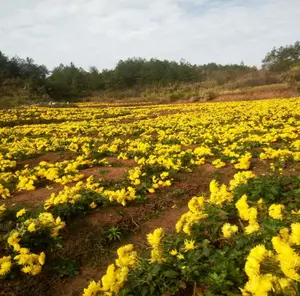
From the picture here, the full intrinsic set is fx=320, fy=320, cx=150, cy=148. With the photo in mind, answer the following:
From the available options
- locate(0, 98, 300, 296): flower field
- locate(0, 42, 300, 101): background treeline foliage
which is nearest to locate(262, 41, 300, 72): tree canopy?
locate(0, 42, 300, 101): background treeline foliage

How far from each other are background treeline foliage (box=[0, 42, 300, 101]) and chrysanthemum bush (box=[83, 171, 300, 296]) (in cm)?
3991

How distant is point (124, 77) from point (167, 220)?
2655 inches

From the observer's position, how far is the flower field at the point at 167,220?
2.55m

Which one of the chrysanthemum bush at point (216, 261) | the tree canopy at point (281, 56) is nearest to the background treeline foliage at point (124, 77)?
the tree canopy at point (281, 56)

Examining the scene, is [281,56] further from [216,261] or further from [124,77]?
[216,261]

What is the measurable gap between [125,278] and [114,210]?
2.88 meters

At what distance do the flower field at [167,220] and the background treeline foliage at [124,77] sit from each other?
35.0m

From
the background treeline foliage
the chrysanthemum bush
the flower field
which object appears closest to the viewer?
the chrysanthemum bush

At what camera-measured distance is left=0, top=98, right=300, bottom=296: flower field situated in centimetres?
255

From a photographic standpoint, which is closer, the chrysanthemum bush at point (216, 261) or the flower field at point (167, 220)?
the chrysanthemum bush at point (216, 261)

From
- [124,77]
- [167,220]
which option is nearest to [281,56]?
[124,77]

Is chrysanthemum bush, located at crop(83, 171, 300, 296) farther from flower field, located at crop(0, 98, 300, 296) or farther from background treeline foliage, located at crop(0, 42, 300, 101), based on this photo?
background treeline foliage, located at crop(0, 42, 300, 101)

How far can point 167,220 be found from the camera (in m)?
5.31

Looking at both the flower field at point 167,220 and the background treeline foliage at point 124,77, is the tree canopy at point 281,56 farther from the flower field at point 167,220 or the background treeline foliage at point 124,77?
the flower field at point 167,220
